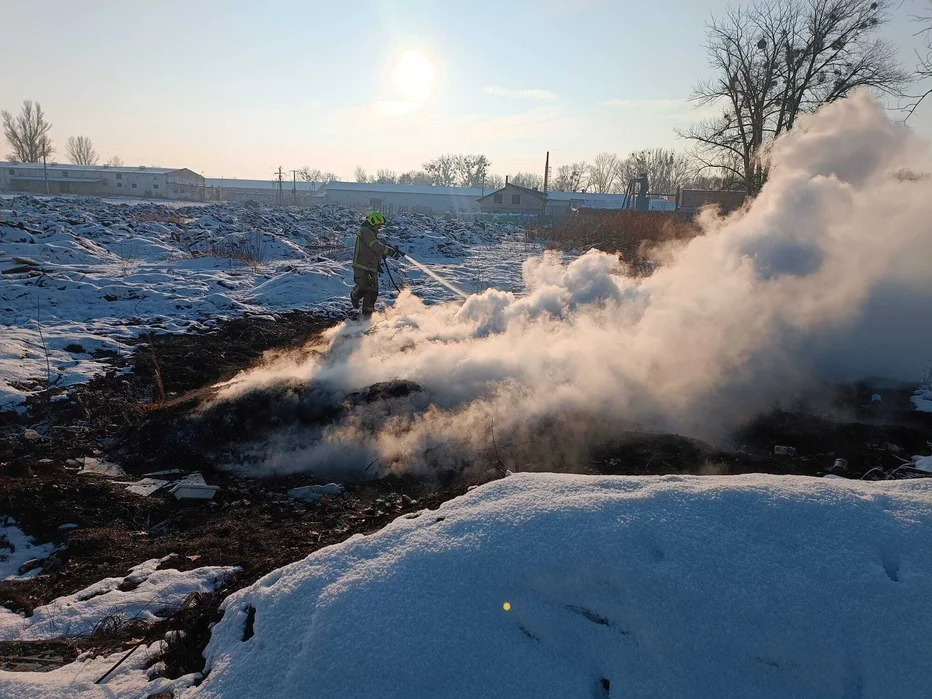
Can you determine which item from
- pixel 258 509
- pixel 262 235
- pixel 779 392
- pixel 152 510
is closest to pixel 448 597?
pixel 258 509

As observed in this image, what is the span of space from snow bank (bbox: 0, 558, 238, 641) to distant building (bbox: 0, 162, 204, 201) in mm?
74226

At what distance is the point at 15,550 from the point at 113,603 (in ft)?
5.07

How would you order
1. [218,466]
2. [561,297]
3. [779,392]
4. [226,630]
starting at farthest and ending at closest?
[561,297]
[779,392]
[218,466]
[226,630]

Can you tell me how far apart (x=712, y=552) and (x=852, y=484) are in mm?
1162

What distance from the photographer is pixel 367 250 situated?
36.1 ft

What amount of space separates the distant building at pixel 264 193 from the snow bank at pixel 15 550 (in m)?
66.1

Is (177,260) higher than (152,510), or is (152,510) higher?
(177,260)

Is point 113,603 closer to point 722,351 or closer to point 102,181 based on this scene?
point 722,351

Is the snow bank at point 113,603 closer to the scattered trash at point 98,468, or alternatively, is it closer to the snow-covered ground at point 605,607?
the snow-covered ground at point 605,607

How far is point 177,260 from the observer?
18.0 m

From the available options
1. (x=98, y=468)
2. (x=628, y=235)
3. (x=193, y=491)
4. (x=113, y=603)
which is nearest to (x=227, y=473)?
(x=193, y=491)

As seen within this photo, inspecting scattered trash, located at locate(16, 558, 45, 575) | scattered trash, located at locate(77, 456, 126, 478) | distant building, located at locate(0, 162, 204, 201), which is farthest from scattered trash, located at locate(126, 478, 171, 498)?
distant building, located at locate(0, 162, 204, 201)

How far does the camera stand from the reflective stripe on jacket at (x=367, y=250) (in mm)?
10977

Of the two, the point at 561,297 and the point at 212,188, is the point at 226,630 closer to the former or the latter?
Answer: the point at 561,297
